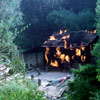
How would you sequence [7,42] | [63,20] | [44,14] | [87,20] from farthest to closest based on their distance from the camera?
1. [44,14]
2. [63,20]
3. [87,20]
4. [7,42]

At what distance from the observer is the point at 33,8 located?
21359 mm

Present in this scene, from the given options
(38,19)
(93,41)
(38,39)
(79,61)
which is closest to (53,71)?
(79,61)

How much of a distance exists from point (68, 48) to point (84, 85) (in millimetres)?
9403

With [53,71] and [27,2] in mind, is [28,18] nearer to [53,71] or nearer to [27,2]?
[27,2]

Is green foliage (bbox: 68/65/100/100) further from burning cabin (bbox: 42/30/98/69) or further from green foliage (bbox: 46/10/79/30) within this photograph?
green foliage (bbox: 46/10/79/30)

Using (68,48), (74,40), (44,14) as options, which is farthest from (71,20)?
(68,48)

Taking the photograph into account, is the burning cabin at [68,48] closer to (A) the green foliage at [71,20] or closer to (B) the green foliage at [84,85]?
(A) the green foliage at [71,20]

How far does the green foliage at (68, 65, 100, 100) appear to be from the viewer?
683cm

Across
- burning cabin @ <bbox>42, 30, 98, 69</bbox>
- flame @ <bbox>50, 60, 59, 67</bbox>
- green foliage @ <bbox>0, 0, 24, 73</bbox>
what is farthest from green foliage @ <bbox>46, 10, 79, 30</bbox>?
green foliage @ <bbox>0, 0, 24, 73</bbox>

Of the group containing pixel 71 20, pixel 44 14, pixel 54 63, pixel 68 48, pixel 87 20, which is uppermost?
pixel 44 14

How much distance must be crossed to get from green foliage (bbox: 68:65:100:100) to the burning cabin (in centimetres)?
820

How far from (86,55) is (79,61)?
0.82 meters

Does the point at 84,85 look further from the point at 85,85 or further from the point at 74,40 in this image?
the point at 74,40

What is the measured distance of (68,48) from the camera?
52.7ft
